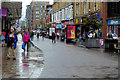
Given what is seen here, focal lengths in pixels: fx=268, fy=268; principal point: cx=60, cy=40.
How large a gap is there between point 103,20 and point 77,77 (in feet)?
103

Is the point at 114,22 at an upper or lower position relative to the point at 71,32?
upper

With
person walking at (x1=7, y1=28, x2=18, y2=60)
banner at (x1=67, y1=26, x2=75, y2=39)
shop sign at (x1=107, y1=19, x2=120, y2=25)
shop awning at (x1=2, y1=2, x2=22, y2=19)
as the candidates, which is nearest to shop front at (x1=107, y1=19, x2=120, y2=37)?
shop sign at (x1=107, y1=19, x2=120, y2=25)

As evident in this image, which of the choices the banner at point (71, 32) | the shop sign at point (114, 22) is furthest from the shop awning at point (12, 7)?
the shop sign at point (114, 22)

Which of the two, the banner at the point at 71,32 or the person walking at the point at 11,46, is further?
the banner at the point at 71,32

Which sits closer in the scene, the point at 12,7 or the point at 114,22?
the point at 114,22

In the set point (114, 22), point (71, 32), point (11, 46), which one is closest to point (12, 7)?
point (71, 32)

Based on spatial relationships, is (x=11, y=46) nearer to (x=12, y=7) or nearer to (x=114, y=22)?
(x=114, y=22)

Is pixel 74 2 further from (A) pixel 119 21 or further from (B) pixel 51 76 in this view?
(B) pixel 51 76

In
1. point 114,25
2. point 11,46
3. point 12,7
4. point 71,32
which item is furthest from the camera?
point 12,7

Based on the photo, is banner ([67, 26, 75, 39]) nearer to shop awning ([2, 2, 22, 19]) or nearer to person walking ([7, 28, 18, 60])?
shop awning ([2, 2, 22, 19])

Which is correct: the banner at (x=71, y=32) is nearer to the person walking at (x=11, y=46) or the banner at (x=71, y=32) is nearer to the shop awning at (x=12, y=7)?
the shop awning at (x=12, y=7)

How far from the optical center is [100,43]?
26484 mm

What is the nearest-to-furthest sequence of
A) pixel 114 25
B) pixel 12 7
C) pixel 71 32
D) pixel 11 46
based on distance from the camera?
pixel 11 46 → pixel 71 32 → pixel 114 25 → pixel 12 7

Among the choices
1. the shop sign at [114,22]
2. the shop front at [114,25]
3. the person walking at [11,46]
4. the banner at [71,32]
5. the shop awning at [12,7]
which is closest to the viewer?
the person walking at [11,46]
